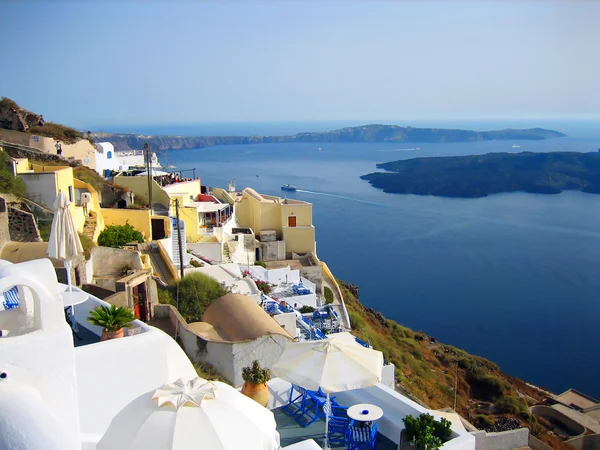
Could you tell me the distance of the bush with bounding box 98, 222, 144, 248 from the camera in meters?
12.1

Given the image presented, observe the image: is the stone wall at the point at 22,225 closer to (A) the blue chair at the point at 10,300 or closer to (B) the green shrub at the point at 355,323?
(A) the blue chair at the point at 10,300

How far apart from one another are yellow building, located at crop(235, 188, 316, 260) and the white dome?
55.4ft

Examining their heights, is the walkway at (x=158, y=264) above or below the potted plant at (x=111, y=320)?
below

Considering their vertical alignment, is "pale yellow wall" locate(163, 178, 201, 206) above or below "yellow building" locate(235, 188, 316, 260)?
above

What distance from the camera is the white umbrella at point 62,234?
6887mm

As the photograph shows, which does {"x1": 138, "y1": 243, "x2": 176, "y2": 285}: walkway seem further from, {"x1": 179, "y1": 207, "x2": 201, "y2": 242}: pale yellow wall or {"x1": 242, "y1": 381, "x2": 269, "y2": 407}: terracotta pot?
{"x1": 242, "y1": 381, "x2": 269, "y2": 407}: terracotta pot

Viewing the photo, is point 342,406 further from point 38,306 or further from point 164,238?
point 164,238

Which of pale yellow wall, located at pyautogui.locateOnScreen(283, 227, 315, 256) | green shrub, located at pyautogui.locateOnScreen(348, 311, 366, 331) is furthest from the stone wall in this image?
pale yellow wall, located at pyautogui.locateOnScreen(283, 227, 315, 256)

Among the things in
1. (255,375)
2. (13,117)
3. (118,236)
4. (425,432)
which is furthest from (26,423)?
(13,117)

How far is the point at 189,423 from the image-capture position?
3160 millimetres

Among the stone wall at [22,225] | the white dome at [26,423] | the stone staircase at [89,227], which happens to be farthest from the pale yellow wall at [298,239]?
the white dome at [26,423]

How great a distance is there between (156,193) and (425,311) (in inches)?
653

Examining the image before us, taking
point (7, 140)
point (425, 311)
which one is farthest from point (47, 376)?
point (425, 311)

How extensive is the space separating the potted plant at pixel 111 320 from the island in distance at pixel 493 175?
64761 mm
